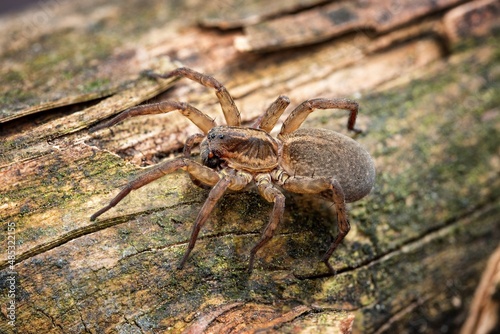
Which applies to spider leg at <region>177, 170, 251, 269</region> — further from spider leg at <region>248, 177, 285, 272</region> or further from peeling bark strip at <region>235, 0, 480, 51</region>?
peeling bark strip at <region>235, 0, 480, 51</region>

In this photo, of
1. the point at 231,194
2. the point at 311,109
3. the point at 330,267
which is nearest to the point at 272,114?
the point at 311,109

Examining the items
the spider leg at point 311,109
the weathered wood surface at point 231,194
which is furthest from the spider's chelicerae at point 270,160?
the weathered wood surface at point 231,194

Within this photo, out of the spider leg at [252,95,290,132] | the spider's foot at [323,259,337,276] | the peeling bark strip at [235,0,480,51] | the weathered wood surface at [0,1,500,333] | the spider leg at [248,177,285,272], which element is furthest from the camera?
the peeling bark strip at [235,0,480,51]

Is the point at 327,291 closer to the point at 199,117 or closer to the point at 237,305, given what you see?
the point at 237,305

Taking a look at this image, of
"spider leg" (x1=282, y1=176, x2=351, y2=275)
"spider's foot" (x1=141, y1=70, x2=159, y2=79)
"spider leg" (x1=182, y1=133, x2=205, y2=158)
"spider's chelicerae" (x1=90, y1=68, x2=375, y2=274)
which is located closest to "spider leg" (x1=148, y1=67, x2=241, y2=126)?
"spider's chelicerae" (x1=90, y1=68, x2=375, y2=274)

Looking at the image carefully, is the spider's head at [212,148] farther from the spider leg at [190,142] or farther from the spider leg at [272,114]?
the spider leg at [272,114]

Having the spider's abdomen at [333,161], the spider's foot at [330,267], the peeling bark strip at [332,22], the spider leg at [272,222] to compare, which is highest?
the peeling bark strip at [332,22]
